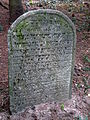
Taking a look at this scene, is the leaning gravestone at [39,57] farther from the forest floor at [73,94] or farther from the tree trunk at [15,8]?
the tree trunk at [15,8]

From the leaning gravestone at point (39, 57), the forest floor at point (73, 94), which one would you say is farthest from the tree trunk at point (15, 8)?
the leaning gravestone at point (39, 57)

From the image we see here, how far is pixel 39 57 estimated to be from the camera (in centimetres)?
355

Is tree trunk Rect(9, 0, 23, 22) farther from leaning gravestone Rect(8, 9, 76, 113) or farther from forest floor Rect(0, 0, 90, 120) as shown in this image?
leaning gravestone Rect(8, 9, 76, 113)

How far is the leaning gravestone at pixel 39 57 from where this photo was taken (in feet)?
11.0

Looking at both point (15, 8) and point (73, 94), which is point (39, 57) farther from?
point (15, 8)

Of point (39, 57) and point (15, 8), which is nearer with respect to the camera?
point (39, 57)

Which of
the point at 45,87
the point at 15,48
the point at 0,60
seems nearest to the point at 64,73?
the point at 45,87

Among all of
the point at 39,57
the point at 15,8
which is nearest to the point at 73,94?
the point at 39,57

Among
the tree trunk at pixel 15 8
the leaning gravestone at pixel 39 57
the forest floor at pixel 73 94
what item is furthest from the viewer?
the tree trunk at pixel 15 8

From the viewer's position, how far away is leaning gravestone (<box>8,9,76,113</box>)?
3.35 meters

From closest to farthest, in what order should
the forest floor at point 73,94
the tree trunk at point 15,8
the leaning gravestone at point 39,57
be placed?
the leaning gravestone at point 39,57, the forest floor at point 73,94, the tree trunk at point 15,8

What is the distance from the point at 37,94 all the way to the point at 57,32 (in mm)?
989

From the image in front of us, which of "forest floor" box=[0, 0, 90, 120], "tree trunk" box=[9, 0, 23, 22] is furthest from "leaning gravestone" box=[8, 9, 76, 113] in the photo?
"tree trunk" box=[9, 0, 23, 22]

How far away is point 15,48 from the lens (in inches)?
132
